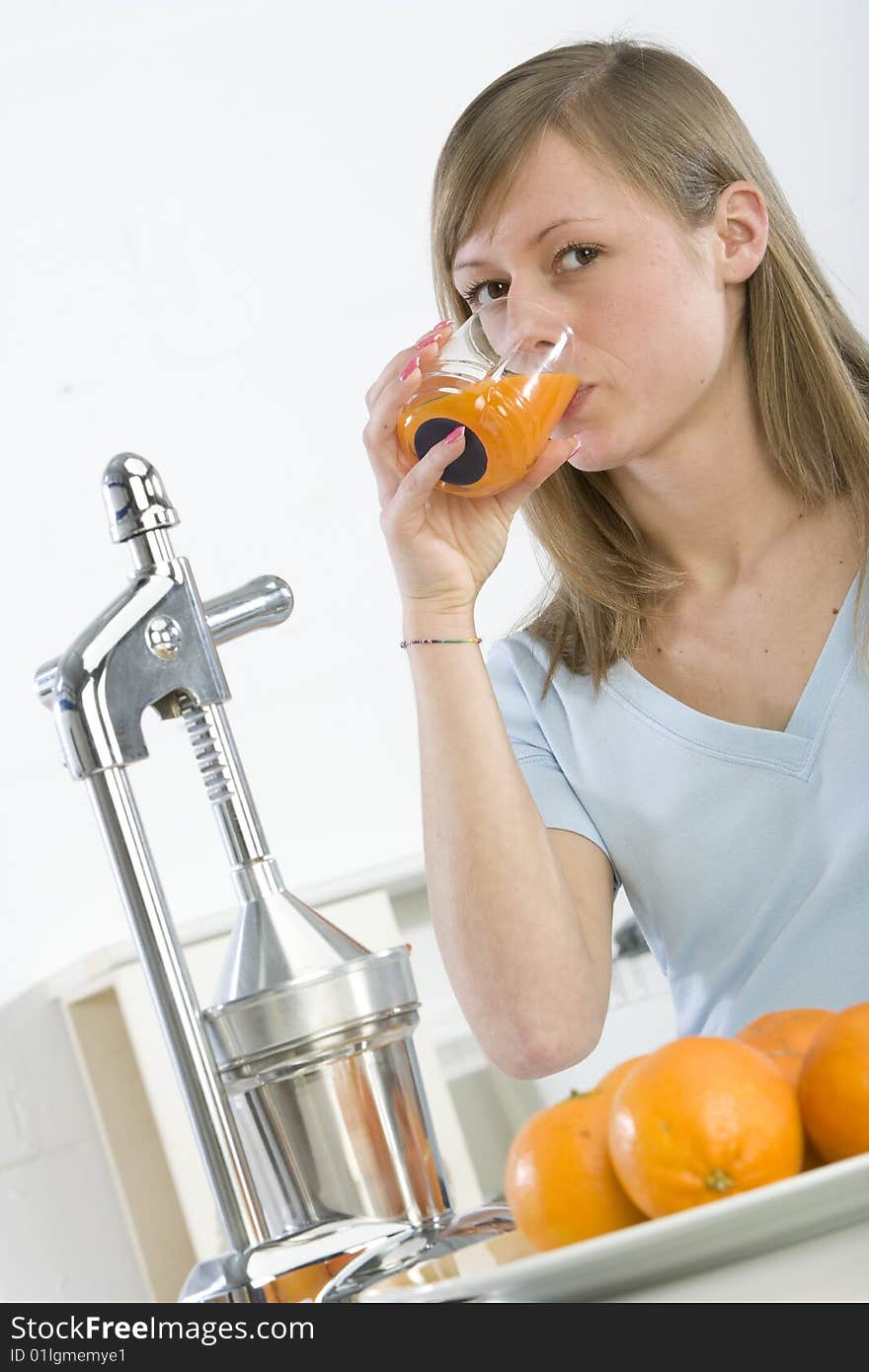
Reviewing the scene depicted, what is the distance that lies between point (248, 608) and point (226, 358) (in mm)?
2049

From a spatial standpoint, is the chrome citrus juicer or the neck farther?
the neck

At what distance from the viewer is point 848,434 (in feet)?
4.15

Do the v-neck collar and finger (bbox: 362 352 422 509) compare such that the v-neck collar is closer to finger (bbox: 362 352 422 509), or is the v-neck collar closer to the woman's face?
the woman's face

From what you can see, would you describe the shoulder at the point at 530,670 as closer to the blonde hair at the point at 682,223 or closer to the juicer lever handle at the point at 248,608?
the blonde hair at the point at 682,223

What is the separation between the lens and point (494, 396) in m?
0.98

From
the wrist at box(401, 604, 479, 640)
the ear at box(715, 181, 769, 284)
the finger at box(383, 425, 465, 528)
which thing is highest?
the ear at box(715, 181, 769, 284)

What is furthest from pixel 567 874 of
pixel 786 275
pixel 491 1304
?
pixel 491 1304

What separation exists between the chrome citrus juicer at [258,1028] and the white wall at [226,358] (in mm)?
1890

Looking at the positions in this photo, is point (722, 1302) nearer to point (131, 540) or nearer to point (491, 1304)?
point (491, 1304)

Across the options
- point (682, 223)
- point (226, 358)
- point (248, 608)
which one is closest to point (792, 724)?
point (682, 223)

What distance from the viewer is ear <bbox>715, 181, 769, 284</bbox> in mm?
1239

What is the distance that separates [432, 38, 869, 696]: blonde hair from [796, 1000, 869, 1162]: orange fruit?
0.74 metres

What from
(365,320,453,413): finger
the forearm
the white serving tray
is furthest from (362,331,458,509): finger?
the white serving tray
